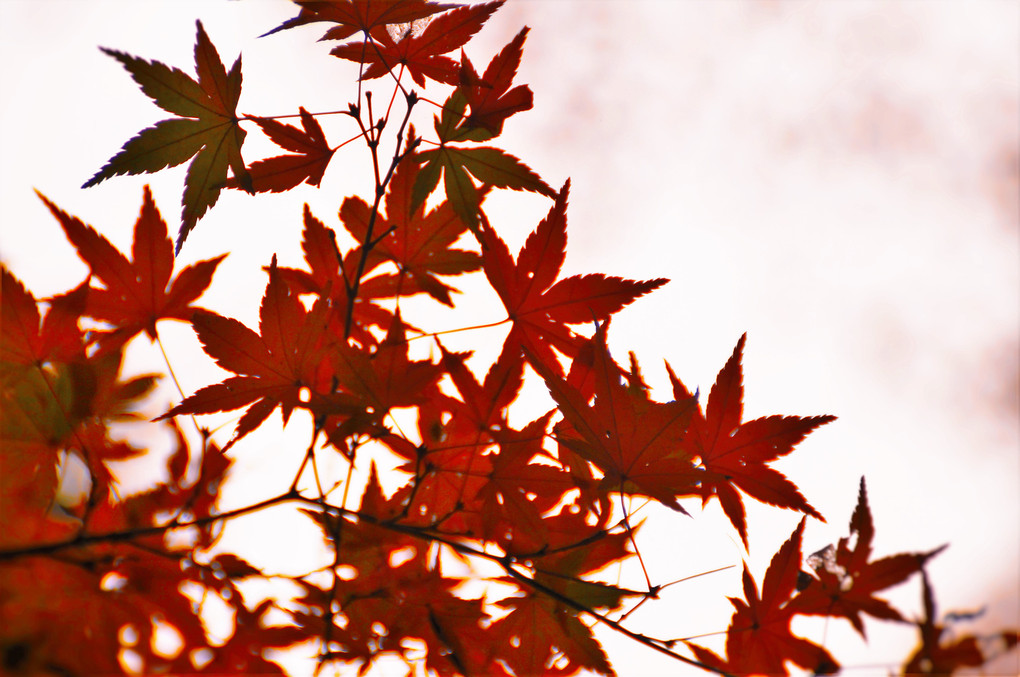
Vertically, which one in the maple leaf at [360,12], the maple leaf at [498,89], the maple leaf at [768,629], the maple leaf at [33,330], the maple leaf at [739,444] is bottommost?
the maple leaf at [768,629]

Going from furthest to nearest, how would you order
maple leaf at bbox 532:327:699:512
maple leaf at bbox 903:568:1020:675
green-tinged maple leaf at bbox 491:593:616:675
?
green-tinged maple leaf at bbox 491:593:616:675
maple leaf at bbox 532:327:699:512
maple leaf at bbox 903:568:1020:675

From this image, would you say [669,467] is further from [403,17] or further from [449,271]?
[403,17]

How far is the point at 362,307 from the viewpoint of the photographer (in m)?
0.80

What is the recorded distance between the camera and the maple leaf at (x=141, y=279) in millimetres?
675

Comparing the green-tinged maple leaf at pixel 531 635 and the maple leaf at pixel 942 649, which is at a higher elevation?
the green-tinged maple leaf at pixel 531 635

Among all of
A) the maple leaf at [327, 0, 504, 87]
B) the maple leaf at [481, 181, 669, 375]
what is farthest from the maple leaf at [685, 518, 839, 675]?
the maple leaf at [327, 0, 504, 87]

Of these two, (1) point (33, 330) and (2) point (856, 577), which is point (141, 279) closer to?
(1) point (33, 330)

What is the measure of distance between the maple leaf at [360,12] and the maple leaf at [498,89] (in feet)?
0.25

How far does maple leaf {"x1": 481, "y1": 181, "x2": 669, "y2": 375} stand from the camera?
0.70 m

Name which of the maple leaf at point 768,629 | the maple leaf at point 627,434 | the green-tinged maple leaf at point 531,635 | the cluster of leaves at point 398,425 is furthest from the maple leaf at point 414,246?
the maple leaf at point 768,629

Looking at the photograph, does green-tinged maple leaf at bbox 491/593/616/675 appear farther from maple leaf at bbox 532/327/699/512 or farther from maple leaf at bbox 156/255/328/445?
maple leaf at bbox 156/255/328/445

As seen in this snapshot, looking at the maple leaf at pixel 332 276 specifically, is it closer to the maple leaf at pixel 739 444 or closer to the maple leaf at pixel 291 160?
the maple leaf at pixel 291 160

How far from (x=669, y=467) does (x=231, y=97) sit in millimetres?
665

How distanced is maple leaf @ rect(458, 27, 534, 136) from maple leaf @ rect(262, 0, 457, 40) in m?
0.08
